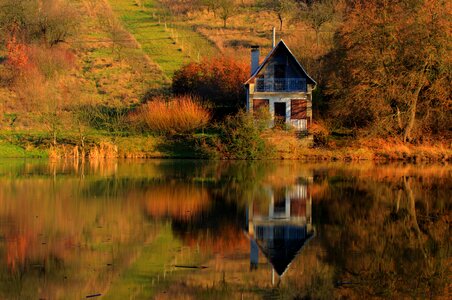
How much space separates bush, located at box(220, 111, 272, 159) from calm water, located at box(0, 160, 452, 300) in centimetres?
1229

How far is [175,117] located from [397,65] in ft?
45.9

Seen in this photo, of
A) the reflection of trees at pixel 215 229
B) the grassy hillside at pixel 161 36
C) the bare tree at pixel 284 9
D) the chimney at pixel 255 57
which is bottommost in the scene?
the reflection of trees at pixel 215 229

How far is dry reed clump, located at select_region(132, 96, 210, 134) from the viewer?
45938mm

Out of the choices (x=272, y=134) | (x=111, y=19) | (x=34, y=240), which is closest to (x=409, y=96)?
(x=272, y=134)

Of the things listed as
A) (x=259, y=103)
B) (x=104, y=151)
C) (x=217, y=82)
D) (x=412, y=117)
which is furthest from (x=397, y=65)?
(x=104, y=151)

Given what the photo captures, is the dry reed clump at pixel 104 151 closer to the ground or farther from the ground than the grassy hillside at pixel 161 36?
closer to the ground

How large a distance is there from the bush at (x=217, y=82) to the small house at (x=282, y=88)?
2.82 m

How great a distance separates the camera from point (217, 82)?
52375 millimetres

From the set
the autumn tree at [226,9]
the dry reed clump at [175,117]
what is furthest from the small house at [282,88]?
the autumn tree at [226,9]

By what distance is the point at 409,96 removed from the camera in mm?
45062

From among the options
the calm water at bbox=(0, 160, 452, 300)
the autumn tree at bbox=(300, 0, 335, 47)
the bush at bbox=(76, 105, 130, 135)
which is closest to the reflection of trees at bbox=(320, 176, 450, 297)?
the calm water at bbox=(0, 160, 452, 300)

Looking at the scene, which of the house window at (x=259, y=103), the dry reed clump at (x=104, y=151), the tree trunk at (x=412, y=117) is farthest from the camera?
the house window at (x=259, y=103)

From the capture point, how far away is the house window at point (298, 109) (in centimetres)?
4809

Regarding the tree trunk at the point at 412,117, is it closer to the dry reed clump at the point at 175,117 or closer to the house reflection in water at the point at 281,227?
the dry reed clump at the point at 175,117
